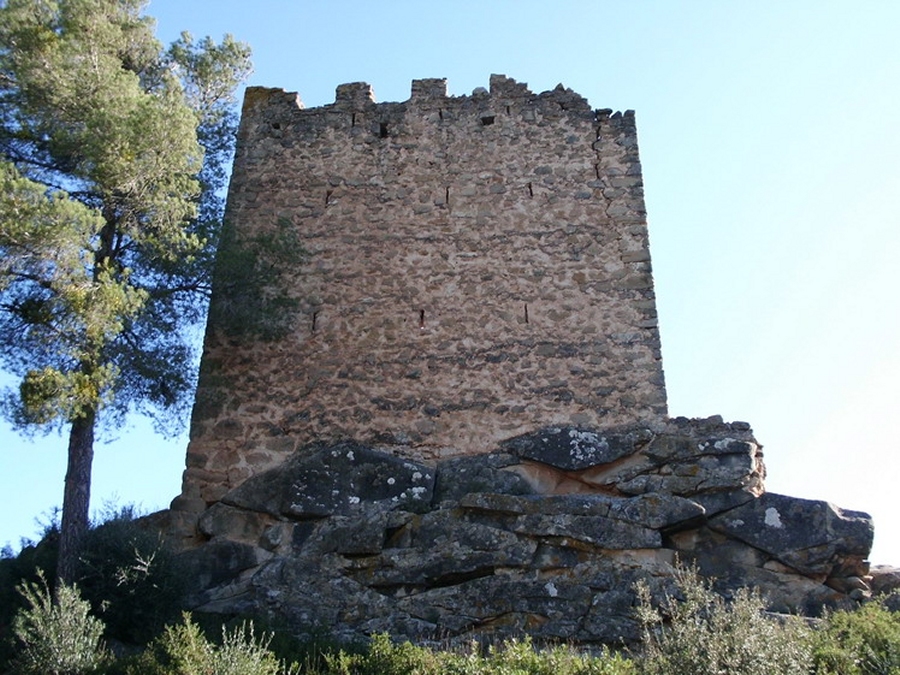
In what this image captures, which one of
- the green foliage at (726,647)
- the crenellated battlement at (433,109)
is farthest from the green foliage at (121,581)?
the crenellated battlement at (433,109)

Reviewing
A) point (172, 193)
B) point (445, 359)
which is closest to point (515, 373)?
point (445, 359)

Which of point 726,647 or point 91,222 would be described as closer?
point 726,647

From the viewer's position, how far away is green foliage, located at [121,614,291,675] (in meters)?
7.85

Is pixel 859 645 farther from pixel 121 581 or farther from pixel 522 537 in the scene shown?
pixel 121 581

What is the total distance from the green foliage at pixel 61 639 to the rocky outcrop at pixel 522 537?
182 cm

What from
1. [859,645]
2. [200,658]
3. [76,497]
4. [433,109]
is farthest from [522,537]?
[433,109]

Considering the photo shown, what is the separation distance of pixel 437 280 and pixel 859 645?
6823 mm

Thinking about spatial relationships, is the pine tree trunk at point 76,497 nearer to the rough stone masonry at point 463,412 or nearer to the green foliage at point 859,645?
the rough stone masonry at point 463,412

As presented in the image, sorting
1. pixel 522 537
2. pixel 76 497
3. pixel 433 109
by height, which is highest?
pixel 433 109

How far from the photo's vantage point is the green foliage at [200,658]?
7848 millimetres

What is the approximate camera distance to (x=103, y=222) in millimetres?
10766

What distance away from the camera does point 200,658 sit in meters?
8.03

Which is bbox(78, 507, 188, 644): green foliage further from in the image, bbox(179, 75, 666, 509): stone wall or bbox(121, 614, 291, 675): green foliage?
bbox(179, 75, 666, 509): stone wall

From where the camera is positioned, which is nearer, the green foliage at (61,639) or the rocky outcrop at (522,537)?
the green foliage at (61,639)
